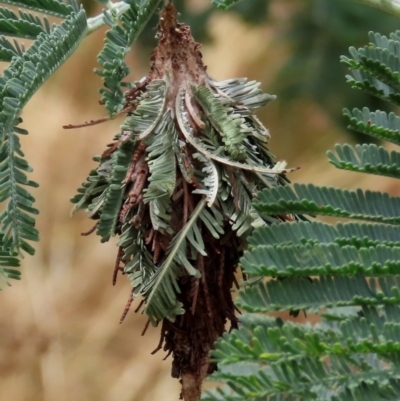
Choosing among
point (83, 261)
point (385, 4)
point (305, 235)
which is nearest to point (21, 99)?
point (305, 235)

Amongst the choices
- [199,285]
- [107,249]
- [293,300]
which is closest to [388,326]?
[293,300]

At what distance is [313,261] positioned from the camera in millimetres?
365

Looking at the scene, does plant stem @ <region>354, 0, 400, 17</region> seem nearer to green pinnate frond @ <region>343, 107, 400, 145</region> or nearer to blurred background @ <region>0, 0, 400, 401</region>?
green pinnate frond @ <region>343, 107, 400, 145</region>

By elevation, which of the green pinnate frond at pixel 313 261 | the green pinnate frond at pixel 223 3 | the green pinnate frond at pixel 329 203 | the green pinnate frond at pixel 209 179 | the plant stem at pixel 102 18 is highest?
the plant stem at pixel 102 18

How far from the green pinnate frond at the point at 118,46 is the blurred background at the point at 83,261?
117cm

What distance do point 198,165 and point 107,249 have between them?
67.5 inches

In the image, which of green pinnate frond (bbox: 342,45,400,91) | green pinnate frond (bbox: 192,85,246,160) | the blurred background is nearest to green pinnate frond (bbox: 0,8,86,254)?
green pinnate frond (bbox: 192,85,246,160)

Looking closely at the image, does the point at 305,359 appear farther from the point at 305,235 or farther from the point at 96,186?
the point at 96,186

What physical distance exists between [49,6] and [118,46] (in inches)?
3.5

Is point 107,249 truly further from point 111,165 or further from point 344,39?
point 111,165

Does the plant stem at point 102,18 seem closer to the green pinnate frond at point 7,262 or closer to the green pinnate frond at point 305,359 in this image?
the green pinnate frond at point 7,262

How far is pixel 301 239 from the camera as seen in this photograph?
381 mm

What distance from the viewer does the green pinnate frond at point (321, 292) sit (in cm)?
36

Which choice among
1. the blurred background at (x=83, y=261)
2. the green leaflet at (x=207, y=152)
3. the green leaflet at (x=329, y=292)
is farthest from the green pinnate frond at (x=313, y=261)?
the blurred background at (x=83, y=261)
